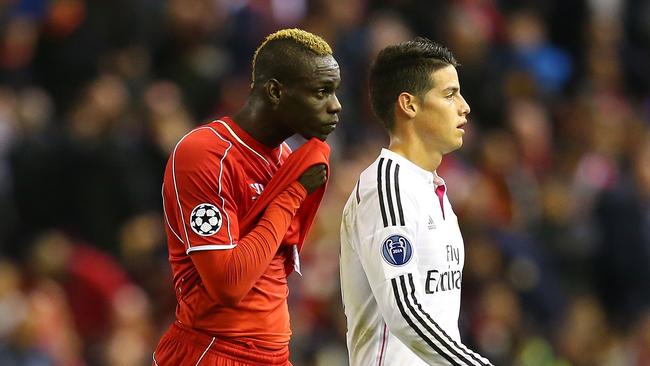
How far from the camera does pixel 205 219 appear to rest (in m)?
4.86

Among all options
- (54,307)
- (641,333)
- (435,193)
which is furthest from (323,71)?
(641,333)

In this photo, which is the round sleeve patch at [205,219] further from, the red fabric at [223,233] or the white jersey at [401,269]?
the white jersey at [401,269]

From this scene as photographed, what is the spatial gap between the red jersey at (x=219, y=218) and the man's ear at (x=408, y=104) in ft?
1.65

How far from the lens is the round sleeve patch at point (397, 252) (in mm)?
4840

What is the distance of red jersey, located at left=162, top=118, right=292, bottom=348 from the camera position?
4.89 m

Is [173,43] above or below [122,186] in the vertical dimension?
above

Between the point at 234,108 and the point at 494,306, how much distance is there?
252 centimetres

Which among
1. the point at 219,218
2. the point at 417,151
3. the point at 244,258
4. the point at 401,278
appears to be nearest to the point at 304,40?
the point at 417,151

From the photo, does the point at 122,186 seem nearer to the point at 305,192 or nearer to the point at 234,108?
the point at 234,108

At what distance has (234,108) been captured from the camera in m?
10.7

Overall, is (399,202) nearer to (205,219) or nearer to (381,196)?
(381,196)

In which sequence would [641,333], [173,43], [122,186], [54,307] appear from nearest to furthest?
1. [54,307]
2. [122,186]
3. [641,333]
4. [173,43]

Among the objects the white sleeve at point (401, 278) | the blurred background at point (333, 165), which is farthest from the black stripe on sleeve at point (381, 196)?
the blurred background at point (333, 165)

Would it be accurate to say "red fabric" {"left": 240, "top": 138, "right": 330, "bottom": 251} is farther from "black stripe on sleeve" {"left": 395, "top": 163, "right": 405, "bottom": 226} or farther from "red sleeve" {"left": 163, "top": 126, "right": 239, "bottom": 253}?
"black stripe on sleeve" {"left": 395, "top": 163, "right": 405, "bottom": 226}
